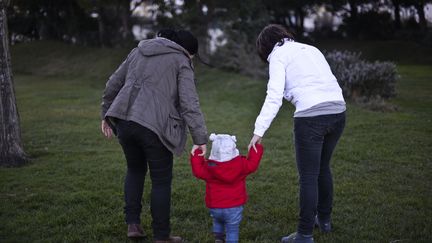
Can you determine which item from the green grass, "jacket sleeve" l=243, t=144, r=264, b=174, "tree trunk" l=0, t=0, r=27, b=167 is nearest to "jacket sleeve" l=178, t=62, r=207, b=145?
"jacket sleeve" l=243, t=144, r=264, b=174

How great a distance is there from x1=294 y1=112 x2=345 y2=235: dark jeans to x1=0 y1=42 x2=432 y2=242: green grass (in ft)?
1.81

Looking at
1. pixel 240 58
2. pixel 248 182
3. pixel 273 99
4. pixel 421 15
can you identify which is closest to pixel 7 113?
pixel 248 182

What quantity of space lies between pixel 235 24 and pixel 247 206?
19.3 metres

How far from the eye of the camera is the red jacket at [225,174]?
3746mm

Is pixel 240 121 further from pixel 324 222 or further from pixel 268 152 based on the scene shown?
pixel 324 222

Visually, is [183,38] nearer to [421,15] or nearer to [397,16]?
[421,15]

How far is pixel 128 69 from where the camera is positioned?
386 cm

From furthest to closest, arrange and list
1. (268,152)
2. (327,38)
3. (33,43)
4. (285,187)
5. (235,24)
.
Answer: (327,38) → (33,43) → (235,24) → (268,152) → (285,187)

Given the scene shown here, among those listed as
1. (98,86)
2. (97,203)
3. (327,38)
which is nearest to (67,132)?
(97,203)

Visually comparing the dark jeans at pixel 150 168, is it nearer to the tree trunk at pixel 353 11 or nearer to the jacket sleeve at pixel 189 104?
the jacket sleeve at pixel 189 104

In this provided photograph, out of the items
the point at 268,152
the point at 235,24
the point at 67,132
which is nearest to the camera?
the point at 268,152

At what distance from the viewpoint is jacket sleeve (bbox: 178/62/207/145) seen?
3.80 metres

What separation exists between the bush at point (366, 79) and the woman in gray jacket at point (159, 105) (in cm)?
1053

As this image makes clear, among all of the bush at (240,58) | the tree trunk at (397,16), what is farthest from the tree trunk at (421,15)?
the bush at (240,58)
